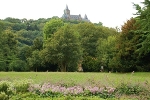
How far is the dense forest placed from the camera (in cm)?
3266

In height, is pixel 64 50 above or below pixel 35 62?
above

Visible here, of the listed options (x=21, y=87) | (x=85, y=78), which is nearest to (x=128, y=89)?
(x=21, y=87)

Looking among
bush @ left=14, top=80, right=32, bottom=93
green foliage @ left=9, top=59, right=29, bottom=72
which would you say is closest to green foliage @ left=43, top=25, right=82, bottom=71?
green foliage @ left=9, top=59, right=29, bottom=72

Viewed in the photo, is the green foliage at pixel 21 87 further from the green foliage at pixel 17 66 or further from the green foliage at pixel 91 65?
the green foliage at pixel 17 66

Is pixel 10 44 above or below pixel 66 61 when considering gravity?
above

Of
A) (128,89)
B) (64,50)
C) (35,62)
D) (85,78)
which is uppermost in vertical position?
(64,50)

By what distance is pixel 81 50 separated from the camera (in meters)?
49.9

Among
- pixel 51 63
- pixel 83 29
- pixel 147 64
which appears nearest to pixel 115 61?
pixel 147 64

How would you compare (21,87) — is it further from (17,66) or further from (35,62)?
(17,66)

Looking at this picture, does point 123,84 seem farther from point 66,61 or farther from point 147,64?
point 66,61

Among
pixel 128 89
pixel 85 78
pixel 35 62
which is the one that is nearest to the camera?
pixel 128 89

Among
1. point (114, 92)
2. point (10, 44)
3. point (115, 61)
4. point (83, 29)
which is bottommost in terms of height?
point (114, 92)

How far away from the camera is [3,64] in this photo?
49.8m

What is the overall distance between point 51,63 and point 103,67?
8390mm
